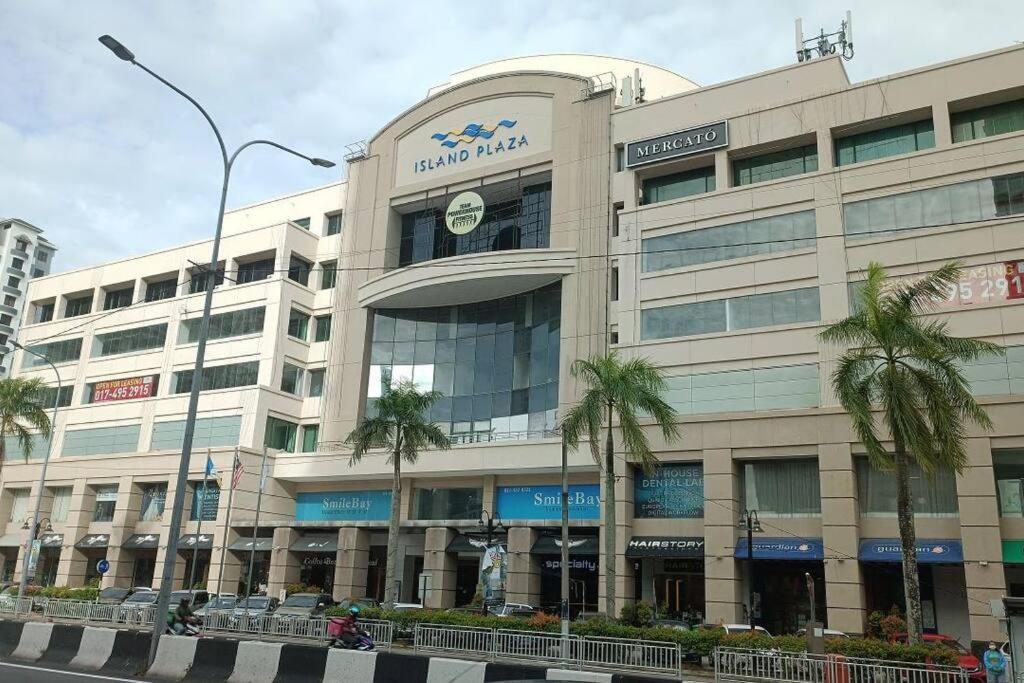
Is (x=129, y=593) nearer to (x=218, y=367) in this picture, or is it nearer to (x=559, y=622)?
(x=218, y=367)

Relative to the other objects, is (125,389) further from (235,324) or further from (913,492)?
(913,492)

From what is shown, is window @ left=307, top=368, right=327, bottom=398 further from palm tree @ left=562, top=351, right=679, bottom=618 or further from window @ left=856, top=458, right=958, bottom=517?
window @ left=856, top=458, right=958, bottom=517

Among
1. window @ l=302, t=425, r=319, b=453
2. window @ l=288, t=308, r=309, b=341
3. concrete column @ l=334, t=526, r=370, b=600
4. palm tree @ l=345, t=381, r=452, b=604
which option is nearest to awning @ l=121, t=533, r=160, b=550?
window @ l=302, t=425, r=319, b=453

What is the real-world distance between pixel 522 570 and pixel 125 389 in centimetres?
3412

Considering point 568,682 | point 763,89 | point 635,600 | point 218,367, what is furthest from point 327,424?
point 568,682

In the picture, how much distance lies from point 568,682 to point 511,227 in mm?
41420

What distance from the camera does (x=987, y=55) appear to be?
114 ft

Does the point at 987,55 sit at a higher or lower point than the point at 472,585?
higher

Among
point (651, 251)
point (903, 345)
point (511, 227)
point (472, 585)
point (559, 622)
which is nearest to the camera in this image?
point (903, 345)

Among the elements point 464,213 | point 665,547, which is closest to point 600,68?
point 464,213

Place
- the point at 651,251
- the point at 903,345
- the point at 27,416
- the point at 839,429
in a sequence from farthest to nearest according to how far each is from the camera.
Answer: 1. the point at 27,416
2. the point at 651,251
3. the point at 839,429
4. the point at 903,345

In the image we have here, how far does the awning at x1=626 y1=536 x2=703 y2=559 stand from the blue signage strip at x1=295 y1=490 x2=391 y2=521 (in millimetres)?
15613

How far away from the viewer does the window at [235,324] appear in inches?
2130

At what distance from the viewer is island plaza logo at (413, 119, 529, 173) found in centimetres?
4841
